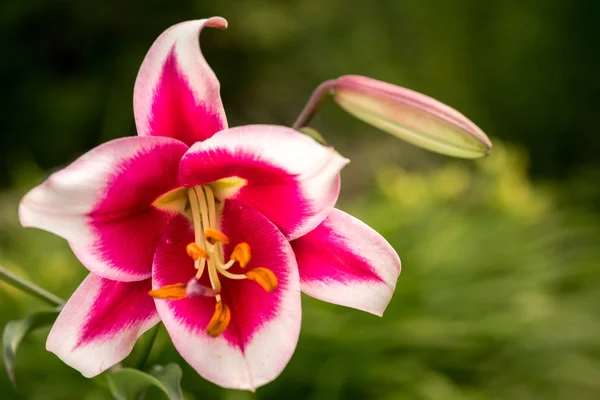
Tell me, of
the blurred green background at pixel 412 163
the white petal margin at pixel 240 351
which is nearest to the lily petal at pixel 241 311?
the white petal margin at pixel 240 351

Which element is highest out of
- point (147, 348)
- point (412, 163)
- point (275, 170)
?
point (275, 170)

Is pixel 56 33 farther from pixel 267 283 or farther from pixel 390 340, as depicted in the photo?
pixel 267 283

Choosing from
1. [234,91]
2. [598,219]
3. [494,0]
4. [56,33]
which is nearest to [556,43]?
[494,0]

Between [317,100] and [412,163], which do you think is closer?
[317,100]

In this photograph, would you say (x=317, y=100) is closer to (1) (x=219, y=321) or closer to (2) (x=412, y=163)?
(1) (x=219, y=321)

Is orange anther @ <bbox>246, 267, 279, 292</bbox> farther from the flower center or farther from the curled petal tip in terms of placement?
the curled petal tip

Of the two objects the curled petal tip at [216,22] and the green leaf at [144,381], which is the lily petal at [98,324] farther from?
the curled petal tip at [216,22]

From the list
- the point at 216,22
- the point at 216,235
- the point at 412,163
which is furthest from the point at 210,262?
the point at 412,163
